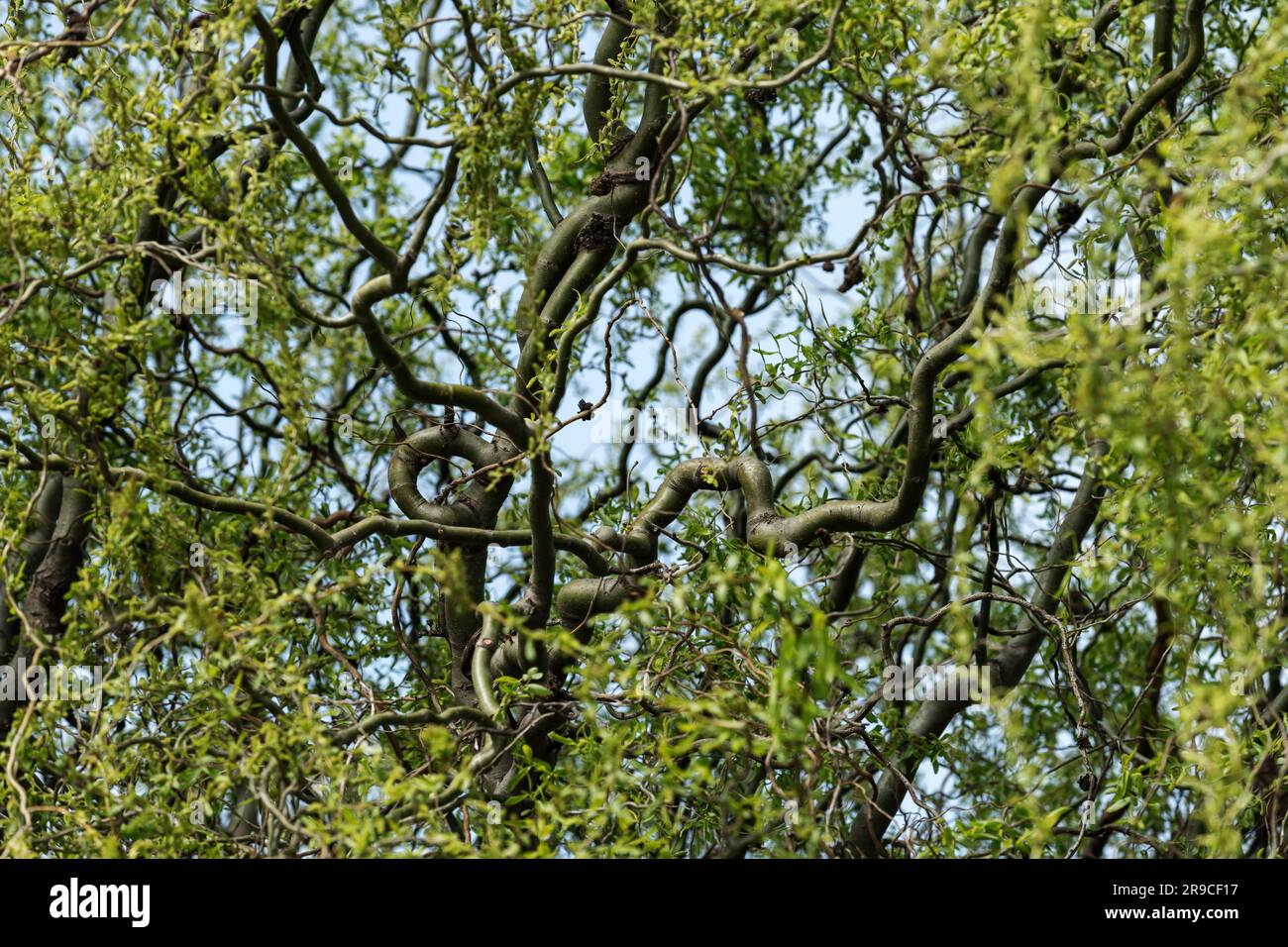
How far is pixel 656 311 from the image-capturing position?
6.96m

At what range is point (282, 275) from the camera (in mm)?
3588

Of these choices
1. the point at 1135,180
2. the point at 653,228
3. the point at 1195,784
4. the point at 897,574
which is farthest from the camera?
the point at 653,228

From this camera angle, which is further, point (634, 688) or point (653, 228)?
point (653, 228)

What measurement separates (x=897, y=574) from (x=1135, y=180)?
2.08 m

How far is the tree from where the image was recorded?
3135mm

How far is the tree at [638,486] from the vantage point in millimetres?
3135

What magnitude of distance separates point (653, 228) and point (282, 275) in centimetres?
351

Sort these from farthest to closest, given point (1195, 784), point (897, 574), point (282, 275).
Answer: point (897, 574) → point (282, 275) → point (1195, 784)

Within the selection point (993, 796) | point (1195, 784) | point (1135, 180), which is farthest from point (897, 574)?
point (1195, 784)

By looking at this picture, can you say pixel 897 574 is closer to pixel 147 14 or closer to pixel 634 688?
pixel 634 688

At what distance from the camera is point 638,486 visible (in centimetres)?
540
